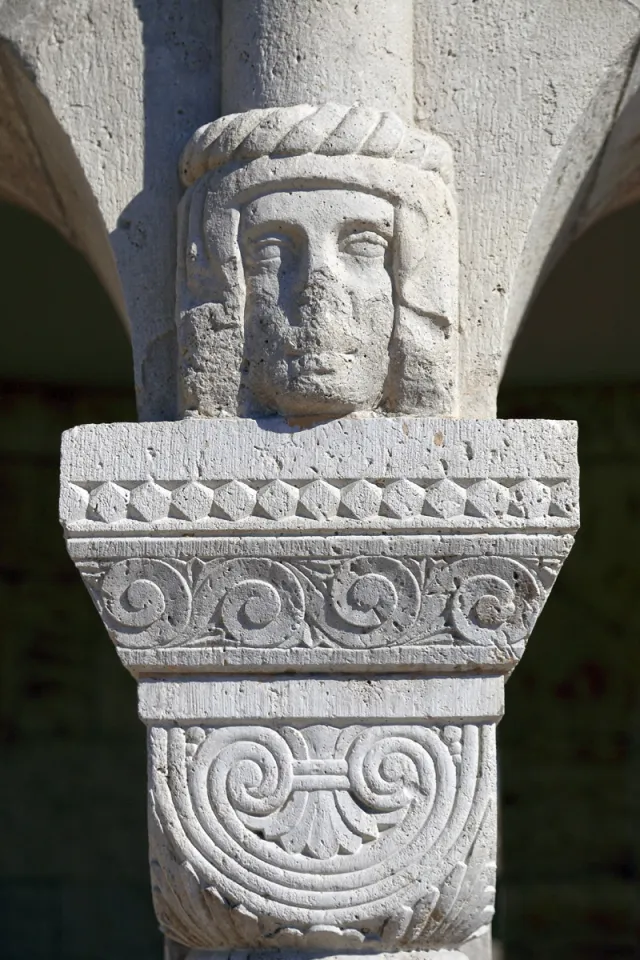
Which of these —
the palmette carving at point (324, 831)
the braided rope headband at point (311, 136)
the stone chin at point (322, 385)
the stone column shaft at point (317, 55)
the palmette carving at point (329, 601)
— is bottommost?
the palmette carving at point (324, 831)

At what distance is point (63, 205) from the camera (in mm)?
2188

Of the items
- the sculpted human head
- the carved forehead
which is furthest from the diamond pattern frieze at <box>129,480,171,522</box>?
the carved forehead

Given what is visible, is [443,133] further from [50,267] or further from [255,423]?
[50,267]

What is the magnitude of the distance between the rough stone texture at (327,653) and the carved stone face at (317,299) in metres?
0.06

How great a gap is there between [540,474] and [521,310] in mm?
335

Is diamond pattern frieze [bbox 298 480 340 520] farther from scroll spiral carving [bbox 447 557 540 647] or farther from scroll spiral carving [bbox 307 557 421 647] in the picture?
scroll spiral carving [bbox 447 557 540 647]

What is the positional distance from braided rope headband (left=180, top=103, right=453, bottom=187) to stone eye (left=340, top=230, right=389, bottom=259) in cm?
10

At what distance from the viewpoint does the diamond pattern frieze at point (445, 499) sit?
1773mm

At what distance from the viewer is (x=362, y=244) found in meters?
1.81

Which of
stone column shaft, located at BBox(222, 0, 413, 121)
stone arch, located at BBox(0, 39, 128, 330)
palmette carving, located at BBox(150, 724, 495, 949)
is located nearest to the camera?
palmette carving, located at BBox(150, 724, 495, 949)

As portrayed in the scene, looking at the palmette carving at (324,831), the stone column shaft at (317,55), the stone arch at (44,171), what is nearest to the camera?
the palmette carving at (324,831)

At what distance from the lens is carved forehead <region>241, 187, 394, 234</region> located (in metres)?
1.79

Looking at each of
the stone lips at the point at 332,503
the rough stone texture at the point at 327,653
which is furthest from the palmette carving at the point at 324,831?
the stone lips at the point at 332,503

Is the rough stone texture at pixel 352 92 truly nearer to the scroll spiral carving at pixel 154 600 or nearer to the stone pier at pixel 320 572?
the stone pier at pixel 320 572
